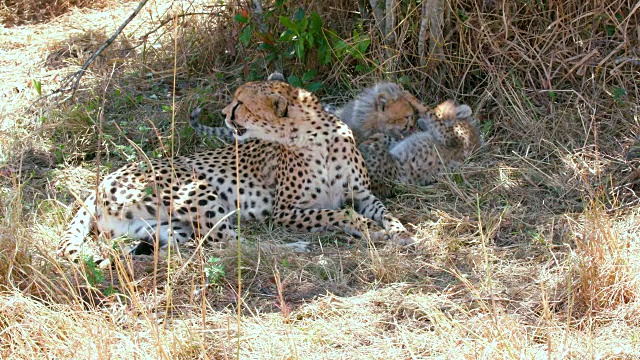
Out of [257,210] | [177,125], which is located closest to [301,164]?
[257,210]

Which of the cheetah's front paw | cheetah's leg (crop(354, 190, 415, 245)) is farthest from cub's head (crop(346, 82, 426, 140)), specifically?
the cheetah's front paw

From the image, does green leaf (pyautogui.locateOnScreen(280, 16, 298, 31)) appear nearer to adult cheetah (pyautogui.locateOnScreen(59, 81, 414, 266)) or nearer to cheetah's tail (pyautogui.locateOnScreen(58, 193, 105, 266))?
adult cheetah (pyautogui.locateOnScreen(59, 81, 414, 266))

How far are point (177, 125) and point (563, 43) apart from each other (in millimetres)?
2412

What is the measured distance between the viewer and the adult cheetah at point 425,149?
16.4 feet

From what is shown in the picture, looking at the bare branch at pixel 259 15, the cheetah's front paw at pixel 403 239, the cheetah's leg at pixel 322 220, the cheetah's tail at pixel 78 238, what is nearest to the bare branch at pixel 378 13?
the bare branch at pixel 259 15

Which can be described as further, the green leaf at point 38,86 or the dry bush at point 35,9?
the dry bush at point 35,9

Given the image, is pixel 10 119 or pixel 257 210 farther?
pixel 10 119

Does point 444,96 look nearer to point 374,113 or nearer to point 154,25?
point 374,113

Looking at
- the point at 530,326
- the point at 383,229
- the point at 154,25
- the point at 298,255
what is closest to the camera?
the point at 530,326

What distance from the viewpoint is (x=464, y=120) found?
5273 mm

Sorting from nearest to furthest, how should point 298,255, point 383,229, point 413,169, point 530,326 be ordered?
point 530,326 → point 298,255 → point 383,229 → point 413,169

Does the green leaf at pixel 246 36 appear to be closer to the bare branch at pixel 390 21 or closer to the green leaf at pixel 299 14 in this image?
the green leaf at pixel 299 14

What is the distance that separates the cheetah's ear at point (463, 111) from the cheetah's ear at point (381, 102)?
442 millimetres

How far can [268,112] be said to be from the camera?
463cm
